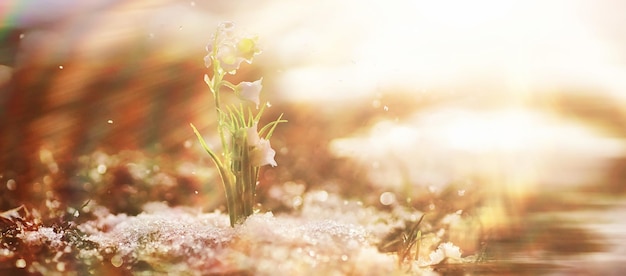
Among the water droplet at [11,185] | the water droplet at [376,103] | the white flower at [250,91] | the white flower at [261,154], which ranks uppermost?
the white flower at [250,91]

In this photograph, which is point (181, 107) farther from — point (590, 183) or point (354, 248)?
point (590, 183)

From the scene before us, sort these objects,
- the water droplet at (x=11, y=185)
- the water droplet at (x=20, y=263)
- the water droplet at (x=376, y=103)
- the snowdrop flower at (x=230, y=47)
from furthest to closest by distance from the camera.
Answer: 1. the water droplet at (x=376, y=103)
2. the water droplet at (x=11, y=185)
3. the snowdrop flower at (x=230, y=47)
4. the water droplet at (x=20, y=263)

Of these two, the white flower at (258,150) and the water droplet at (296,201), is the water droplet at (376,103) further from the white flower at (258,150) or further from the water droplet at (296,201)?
the white flower at (258,150)

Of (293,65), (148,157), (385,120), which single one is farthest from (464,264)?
(148,157)

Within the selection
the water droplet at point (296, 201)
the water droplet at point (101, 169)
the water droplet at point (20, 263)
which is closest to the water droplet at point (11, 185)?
the water droplet at point (101, 169)

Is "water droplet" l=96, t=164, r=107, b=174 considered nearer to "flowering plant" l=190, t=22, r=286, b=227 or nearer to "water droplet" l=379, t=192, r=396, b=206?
"flowering plant" l=190, t=22, r=286, b=227

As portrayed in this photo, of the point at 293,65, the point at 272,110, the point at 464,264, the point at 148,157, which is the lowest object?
the point at 464,264
